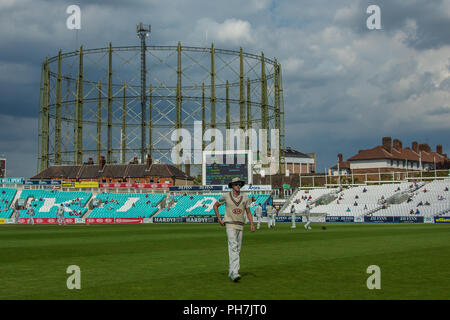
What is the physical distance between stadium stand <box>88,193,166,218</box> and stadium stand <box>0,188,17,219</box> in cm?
864

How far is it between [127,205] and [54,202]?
8.12 m

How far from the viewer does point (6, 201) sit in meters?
58.8

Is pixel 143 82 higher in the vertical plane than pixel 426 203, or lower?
higher

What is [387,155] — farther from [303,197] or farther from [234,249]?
[234,249]

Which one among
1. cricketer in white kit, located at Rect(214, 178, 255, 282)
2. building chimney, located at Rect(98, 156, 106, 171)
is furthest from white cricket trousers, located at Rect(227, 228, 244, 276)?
building chimney, located at Rect(98, 156, 106, 171)

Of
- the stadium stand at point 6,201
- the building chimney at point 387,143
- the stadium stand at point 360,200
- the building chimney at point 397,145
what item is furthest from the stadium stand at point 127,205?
the building chimney at point 397,145

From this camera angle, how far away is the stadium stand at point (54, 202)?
55.7 metres

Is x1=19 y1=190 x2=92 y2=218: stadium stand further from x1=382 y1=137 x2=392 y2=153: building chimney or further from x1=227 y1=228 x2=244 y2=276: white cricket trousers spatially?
x1=382 y1=137 x2=392 y2=153: building chimney

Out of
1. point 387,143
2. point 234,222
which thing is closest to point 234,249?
point 234,222

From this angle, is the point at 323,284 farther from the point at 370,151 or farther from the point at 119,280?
the point at 370,151

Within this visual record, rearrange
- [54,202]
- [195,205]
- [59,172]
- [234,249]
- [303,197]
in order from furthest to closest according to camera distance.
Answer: [59,172]
[303,197]
[54,202]
[195,205]
[234,249]

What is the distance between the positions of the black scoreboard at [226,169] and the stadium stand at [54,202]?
14.7m
